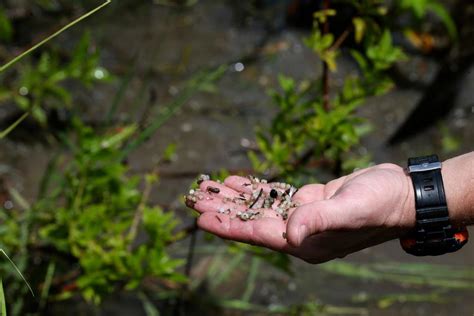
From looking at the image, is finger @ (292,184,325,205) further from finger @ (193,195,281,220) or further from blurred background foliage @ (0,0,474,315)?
blurred background foliage @ (0,0,474,315)

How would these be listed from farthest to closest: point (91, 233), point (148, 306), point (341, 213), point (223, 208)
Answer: point (148, 306), point (91, 233), point (223, 208), point (341, 213)

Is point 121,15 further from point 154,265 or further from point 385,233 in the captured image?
point 385,233

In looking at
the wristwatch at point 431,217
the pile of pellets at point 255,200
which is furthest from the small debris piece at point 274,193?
the wristwatch at point 431,217

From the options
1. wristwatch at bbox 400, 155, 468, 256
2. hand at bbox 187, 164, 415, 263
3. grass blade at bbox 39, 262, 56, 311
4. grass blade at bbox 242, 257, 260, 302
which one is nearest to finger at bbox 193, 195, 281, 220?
hand at bbox 187, 164, 415, 263

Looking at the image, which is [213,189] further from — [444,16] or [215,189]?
[444,16]

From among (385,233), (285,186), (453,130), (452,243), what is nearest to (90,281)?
(285,186)

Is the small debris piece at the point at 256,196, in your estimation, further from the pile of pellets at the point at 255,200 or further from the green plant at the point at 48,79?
the green plant at the point at 48,79

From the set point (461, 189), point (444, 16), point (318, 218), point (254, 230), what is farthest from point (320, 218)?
point (444, 16)
